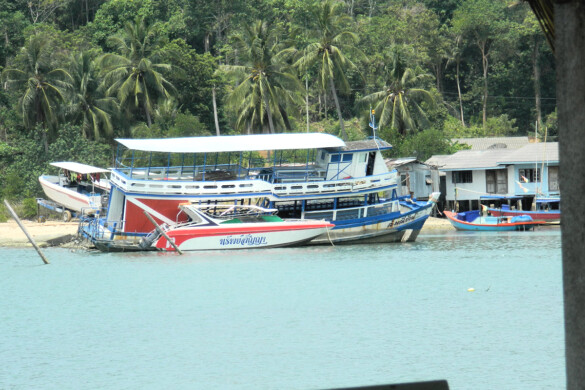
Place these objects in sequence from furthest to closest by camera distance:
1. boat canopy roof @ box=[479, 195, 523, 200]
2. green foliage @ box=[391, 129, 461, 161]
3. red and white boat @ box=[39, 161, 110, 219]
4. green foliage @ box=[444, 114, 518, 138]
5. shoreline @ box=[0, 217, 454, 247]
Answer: green foliage @ box=[444, 114, 518, 138] < green foliage @ box=[391, 129, 461, 161] < boat canopy roof @ box=[479, 195, 523, 200] < red and white boat @ box=[39, 161, 110, 219] < shoreline @ box=[0, 217, 454, 247]

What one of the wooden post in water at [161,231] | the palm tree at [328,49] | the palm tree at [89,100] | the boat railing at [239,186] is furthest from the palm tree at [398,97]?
the wooden post in water at [161,231]

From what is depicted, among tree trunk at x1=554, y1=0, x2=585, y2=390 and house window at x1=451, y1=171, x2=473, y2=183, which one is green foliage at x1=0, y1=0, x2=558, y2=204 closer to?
house window at x1=451, y1=171, x2=473, y2=183

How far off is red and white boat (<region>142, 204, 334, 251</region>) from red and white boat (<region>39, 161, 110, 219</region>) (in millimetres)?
10397

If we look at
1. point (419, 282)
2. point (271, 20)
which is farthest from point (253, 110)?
point (419, 282)

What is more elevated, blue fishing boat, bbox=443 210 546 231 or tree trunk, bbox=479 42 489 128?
tree trunk, bbox=479 42 489 128

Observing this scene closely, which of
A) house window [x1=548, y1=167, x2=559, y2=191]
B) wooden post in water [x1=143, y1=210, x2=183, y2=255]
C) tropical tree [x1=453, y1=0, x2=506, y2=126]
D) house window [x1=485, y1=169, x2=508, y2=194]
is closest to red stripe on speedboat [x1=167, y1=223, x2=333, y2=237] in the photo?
wooden post in water [x1=143, y1=210, x2=183, y2=255]

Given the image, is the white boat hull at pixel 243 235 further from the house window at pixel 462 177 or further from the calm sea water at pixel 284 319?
the house window at pixel 462 177

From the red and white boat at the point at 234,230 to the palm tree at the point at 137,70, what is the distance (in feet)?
66.6

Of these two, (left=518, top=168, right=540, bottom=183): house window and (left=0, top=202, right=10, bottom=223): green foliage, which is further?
(left=518, top=168, right=540, bottom=183): house window

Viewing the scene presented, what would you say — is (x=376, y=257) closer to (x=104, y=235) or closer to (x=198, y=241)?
(x=198, y=241)

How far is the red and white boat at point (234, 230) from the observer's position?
33344 mm

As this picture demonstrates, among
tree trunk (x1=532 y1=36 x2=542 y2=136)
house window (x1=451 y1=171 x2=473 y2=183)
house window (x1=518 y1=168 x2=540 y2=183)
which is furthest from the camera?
tree trunk (x1=532 y1=36 x2=542 y2=136)

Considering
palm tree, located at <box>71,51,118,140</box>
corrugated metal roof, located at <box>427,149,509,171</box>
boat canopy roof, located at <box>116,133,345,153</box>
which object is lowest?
A: corrugated metal roof, located at <box>427,149,509,171</box>

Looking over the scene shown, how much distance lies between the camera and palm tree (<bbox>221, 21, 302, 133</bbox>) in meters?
51.0
